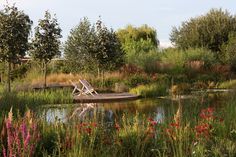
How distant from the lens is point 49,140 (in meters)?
5.36

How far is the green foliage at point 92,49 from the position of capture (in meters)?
22.3

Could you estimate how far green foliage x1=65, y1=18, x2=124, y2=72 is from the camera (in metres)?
22.3

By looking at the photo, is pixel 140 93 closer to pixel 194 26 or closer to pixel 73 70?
pixel 73 70

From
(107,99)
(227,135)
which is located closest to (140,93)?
(107,99)

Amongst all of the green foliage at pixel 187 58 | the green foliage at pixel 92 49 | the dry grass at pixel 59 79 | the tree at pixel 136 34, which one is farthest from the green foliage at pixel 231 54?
the tree at pixel 136 34

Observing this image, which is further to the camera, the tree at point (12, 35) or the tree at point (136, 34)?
the tree at point (136, 34)

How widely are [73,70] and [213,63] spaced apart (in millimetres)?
8401

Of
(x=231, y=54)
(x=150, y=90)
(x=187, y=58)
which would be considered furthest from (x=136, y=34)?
(x=150, y=90)

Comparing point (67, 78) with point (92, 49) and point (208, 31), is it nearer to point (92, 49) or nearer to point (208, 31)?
point (92, 49)

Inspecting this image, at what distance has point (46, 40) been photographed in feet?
65.4

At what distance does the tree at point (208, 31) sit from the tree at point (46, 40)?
14.8 m

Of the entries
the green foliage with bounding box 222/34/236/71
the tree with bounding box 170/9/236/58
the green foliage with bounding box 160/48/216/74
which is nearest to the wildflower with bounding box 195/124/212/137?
the green foliage with bounding box 160/48/216/74

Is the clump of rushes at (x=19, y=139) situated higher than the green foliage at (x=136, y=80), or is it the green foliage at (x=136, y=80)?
the green foliage at (x=136, y=80)

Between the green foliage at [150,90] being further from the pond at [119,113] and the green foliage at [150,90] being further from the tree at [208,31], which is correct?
the tree at [208,31]
